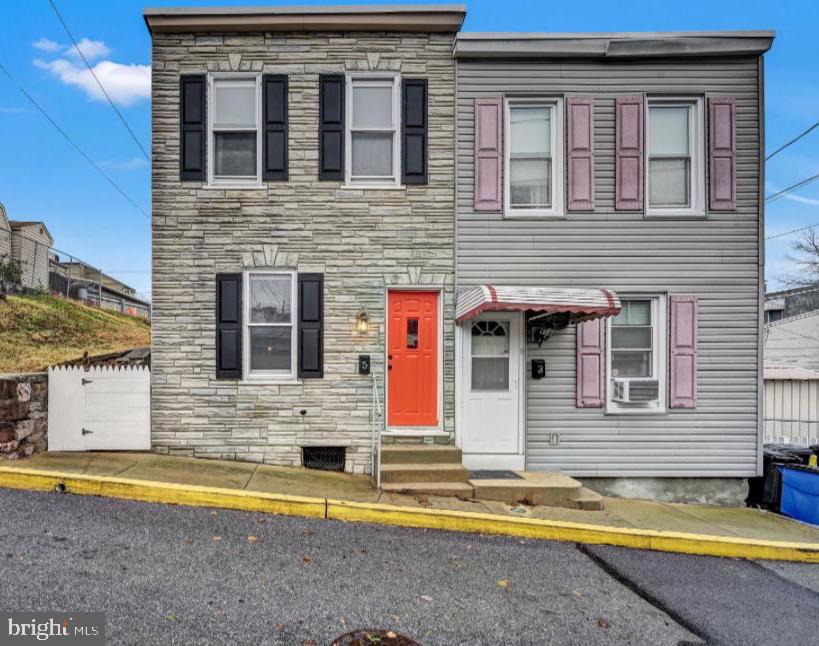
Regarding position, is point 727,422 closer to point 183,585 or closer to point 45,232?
point 183,585

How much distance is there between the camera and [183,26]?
6949 millimetres

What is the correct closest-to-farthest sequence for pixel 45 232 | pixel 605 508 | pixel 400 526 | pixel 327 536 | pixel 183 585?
pixel 183 585 < pixel 327 536 < pixel 400 526 < pixel 605 508 < pixel 45 232

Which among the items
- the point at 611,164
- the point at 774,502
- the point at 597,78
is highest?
the point at 597,78

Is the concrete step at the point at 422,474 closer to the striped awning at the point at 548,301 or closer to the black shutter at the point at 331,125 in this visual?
the striped awning at the point at 548,301

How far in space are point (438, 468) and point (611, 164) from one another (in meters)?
5.05

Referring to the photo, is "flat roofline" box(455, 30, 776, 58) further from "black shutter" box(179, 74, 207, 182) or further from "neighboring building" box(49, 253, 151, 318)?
"neighboring building" box(49, 253, 151, 318)

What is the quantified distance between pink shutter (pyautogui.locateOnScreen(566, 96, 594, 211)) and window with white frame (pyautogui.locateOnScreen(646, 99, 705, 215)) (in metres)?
0.93

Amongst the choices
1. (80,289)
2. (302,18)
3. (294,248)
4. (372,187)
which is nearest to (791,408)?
(372,187)

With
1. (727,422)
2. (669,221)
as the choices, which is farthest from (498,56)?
(727,422)

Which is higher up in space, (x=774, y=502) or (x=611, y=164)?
(x=611, y=164)

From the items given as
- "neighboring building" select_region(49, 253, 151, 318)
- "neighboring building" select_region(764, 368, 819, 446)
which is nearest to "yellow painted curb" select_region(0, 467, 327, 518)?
"neighboring building" select_region(764, 368, 819, 446)

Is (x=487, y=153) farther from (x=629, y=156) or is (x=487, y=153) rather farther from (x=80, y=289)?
(x=80, y=289)

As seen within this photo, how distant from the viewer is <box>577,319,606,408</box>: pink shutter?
711cm

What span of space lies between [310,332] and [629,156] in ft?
17.4
